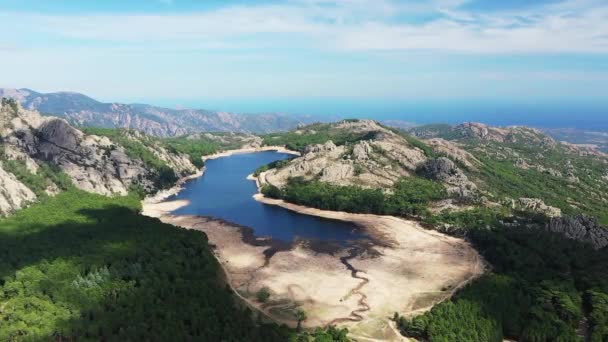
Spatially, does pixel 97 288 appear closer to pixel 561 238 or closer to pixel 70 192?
pixel 70 192

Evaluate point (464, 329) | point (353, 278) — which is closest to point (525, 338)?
point (464, 329)

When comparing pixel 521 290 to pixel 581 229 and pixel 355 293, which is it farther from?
pixel 581 229

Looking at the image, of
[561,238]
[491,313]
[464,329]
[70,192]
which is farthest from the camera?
[70,192]

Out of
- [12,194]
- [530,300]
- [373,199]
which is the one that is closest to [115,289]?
[530,300]

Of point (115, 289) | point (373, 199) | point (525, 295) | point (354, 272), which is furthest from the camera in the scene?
point (373, 199)

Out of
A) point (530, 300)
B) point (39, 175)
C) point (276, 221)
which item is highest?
point (39, 175)

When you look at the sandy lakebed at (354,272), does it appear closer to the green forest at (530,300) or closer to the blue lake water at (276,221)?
A: the blue lake water at (276,221)
